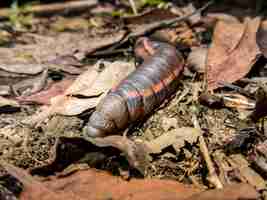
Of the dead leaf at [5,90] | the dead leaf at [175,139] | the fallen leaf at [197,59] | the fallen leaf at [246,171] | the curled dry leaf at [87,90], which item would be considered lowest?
the fallen leaf at [246,171]

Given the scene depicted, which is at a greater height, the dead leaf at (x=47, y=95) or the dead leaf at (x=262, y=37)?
the dead leaf at (x=262, y=37)

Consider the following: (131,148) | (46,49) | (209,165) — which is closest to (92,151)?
(131,148)

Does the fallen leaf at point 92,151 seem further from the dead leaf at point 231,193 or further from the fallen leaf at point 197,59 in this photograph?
the fallen leaf at point 197,59

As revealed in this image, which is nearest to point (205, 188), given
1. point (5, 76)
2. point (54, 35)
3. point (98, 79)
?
point (98, 79)

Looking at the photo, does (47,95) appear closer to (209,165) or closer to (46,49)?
(46,49)

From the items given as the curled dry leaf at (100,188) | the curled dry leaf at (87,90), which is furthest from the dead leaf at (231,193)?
the curled dry leaf at (87,90)

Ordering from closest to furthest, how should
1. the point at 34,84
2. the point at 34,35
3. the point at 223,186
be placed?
the point at 223,186 → the point at 34,84 → the point at 34,35

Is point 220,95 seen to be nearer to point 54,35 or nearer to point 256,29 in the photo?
point 256,29
